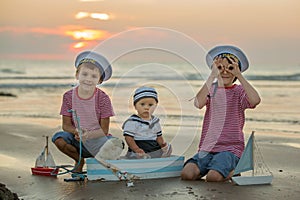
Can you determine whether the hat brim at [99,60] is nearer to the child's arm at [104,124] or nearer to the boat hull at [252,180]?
the child's arm at [104,124]

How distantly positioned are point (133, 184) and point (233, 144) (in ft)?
3.59

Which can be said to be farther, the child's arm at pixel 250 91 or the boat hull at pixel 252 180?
the child's arm at pixel 250 91

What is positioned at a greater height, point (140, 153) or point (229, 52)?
point (229, 52)

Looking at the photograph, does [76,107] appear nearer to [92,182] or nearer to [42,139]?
[92,182]

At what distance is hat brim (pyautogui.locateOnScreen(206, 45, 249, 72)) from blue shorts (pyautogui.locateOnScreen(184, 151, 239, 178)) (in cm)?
81

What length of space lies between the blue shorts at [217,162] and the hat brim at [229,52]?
807mm

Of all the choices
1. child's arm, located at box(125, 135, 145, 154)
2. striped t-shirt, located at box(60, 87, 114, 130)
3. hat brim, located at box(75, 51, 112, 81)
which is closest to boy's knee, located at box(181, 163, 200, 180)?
child's arm, located at box(125, 135, 145, 154)

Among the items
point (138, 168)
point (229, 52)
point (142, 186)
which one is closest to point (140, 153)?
point (138, 168)

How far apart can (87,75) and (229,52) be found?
130 centimetres

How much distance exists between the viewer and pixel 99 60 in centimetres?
564

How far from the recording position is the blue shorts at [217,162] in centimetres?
558

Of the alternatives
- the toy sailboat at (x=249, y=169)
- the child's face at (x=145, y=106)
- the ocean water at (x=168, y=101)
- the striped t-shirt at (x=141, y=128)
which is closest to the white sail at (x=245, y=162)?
the toy sailboat at (x=249, y=169)

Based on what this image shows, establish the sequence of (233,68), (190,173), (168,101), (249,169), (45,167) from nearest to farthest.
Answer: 1. (249,169)
2. (190,173)
3. (233,68)
4. (45,167)
5. (168,101)

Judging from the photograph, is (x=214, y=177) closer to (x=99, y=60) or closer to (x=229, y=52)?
(x=229, y=52)
